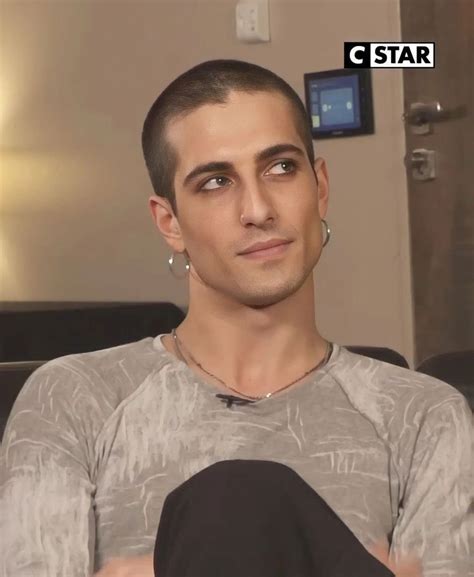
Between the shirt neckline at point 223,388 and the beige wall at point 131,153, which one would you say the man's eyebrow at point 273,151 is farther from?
the beige wall at point 131,153

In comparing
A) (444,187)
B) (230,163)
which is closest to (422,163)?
(444,187)

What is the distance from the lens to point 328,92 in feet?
5.74

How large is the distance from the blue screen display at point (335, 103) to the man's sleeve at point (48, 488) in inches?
38.2

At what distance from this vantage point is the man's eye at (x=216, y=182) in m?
0.86

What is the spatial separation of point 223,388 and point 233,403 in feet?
A: 0.09

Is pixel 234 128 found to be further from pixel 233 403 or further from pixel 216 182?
pixel 233 403

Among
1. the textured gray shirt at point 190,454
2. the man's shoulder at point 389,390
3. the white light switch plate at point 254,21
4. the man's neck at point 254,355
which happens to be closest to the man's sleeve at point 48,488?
the textured gray shirt at point 190,454

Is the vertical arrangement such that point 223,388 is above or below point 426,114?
below

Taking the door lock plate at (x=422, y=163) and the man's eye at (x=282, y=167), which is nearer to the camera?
the man's eye at (x=282, y=167)

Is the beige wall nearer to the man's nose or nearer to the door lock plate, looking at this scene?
the door lock plate

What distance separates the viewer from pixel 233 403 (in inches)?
33.9

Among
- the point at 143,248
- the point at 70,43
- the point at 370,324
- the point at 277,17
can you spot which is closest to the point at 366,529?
the point at 370,324

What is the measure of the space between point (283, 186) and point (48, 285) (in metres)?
1.47

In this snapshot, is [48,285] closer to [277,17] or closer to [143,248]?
[143,248]
